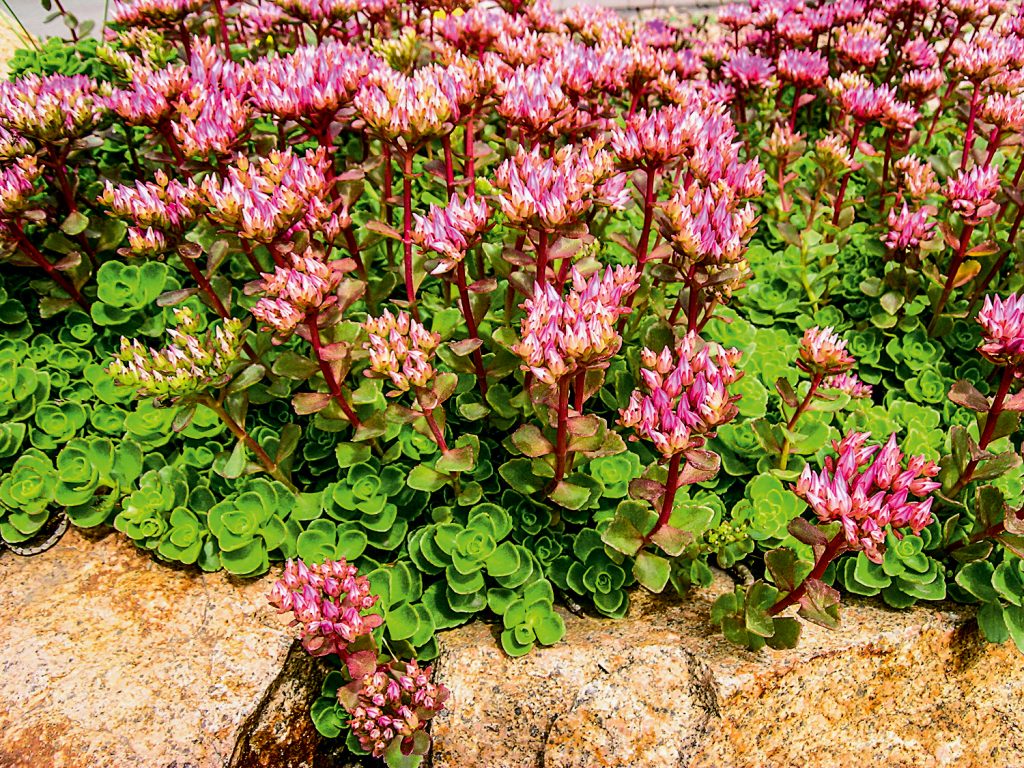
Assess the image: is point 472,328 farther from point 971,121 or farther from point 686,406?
point 971,121

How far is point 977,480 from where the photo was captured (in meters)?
2.29

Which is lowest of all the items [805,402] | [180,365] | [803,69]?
[805,402]

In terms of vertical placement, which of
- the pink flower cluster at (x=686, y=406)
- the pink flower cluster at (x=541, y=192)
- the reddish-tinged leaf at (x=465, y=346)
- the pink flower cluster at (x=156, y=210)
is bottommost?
the reddish-tinged leaf at (x=465, y=346)

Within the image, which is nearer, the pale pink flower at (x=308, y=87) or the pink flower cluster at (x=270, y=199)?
the pink flower cluster at (x=270, y=199)

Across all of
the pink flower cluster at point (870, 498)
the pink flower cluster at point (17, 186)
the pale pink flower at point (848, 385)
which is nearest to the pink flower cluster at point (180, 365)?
the pink flower cluster at point (17, 186)

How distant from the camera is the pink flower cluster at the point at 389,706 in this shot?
6.81ft

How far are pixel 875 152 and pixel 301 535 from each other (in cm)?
311

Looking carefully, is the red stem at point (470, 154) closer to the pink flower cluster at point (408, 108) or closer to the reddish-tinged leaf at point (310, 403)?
the pink flower cluster at point (408, 108)

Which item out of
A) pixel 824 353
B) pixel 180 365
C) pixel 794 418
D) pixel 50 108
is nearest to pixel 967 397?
pixel 824 353

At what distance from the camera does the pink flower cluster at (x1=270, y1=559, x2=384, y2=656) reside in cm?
202

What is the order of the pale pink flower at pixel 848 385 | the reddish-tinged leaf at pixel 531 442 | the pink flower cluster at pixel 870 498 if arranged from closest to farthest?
the pink flower cluster at pixel 870 498 < the reddish-tinged leaf at pixel 531 442 < the pale pink flower at pixel 848 385

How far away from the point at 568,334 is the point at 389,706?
120cm

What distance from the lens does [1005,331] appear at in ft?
6.52

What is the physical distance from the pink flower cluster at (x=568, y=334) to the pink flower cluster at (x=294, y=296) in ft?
2.01
